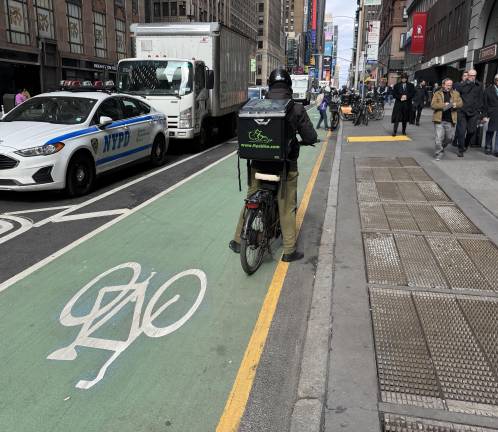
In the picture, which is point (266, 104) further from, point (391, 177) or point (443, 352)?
point (391, 177)

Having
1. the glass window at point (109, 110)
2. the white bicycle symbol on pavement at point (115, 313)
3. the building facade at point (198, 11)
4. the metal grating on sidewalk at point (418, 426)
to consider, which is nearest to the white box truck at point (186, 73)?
the glass window at point (109, 110)

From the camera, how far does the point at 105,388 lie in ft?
10.4

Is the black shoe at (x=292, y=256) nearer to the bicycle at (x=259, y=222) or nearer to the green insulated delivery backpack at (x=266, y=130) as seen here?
the bicycle at (x=259, y=222)

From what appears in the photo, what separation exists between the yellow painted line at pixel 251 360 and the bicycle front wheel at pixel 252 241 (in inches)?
10.0

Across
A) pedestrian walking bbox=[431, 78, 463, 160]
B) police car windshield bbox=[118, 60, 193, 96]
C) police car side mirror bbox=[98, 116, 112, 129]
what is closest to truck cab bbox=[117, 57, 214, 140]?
police car windshield bbox=[118, 60, 193, 96]

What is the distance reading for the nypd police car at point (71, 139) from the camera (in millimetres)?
7730

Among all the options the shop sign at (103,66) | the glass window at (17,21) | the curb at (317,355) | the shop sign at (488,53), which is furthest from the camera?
the shop sign at (103,66)

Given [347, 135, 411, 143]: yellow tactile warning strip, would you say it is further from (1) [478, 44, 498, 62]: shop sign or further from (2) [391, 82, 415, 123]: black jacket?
(1) [478, 44, 498, 62]: shop sign

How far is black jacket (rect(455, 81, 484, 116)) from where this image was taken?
38.2ft

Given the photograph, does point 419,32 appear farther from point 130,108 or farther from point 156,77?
point 130,108

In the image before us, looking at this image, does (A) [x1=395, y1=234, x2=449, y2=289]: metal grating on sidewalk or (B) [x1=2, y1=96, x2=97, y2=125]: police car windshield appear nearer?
(A) [x1=395, y1=234, x2=449, y2=289]: metal grating on sidewalk

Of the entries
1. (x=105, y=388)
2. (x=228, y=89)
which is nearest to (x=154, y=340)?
(x=105, y=388)

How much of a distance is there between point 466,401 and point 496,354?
Answer: 0.68 metres

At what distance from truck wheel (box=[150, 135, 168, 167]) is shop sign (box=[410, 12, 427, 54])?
44.1 meters
